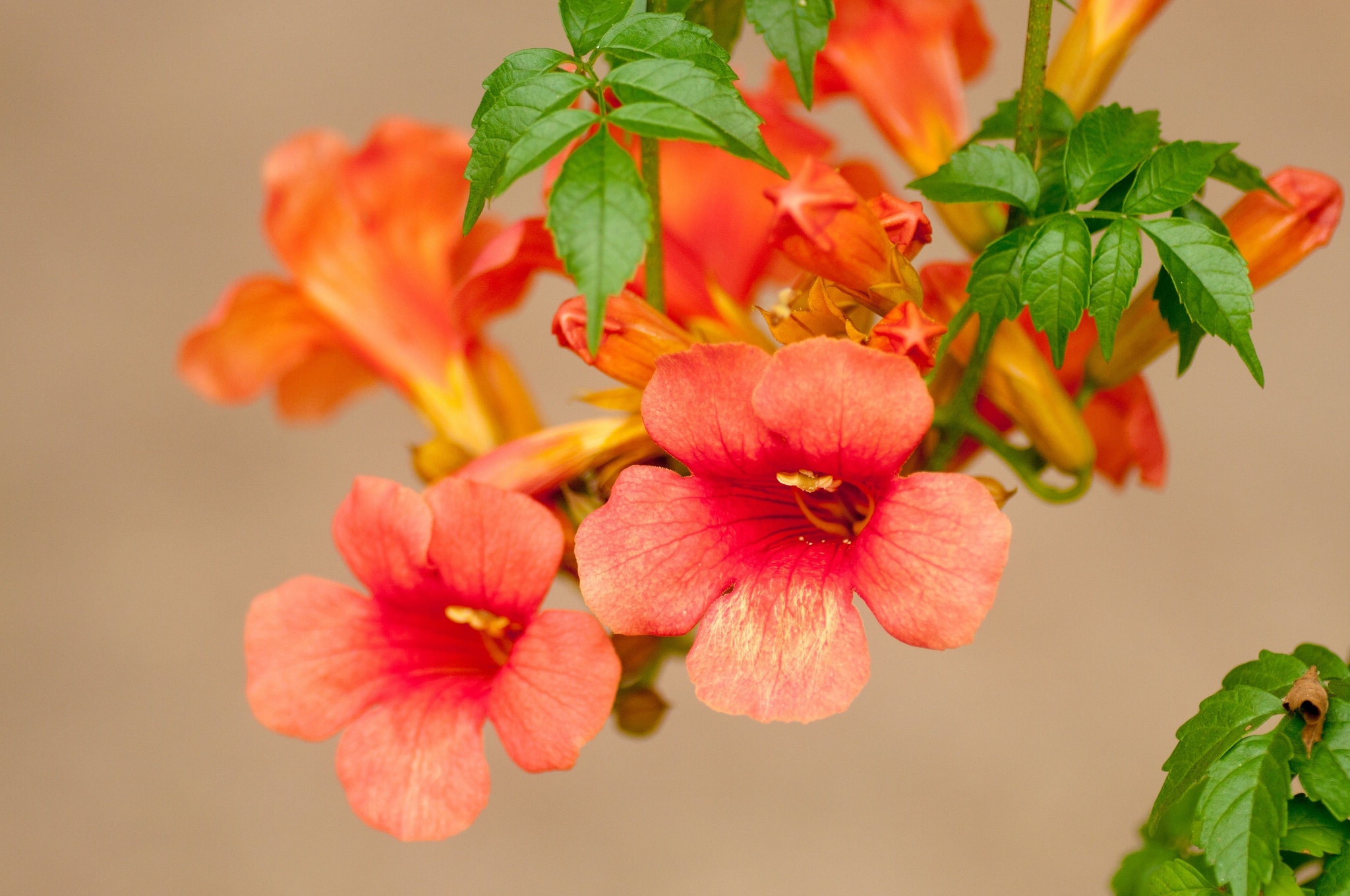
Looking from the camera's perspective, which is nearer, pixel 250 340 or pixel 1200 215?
pixel 1200 215

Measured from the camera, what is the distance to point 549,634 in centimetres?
42

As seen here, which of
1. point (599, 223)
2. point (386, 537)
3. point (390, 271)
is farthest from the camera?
point (390, 271)

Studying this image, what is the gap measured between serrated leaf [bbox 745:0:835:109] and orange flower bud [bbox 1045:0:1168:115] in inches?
6.2

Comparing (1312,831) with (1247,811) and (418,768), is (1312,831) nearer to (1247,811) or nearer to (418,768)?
(1247,811)

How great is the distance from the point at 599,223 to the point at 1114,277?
17 cm

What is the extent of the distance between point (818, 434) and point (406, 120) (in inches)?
13.8

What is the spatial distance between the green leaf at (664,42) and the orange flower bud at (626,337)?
9 centimetres

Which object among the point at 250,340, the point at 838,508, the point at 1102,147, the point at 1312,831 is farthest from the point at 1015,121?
the point at 250,340

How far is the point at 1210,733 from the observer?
385 millimetres

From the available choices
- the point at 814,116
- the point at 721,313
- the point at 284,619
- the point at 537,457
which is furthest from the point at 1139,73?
the point at 284,619

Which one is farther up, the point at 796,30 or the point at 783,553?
the point at 796,30

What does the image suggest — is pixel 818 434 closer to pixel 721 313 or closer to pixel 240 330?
Result: pixel 721 313

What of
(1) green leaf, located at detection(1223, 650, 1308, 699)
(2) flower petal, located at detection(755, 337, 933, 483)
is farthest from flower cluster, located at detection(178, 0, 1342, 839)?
(1) green leaf, located at detection(1223, 650, 1308, 699)

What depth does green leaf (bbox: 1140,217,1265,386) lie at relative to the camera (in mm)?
364
